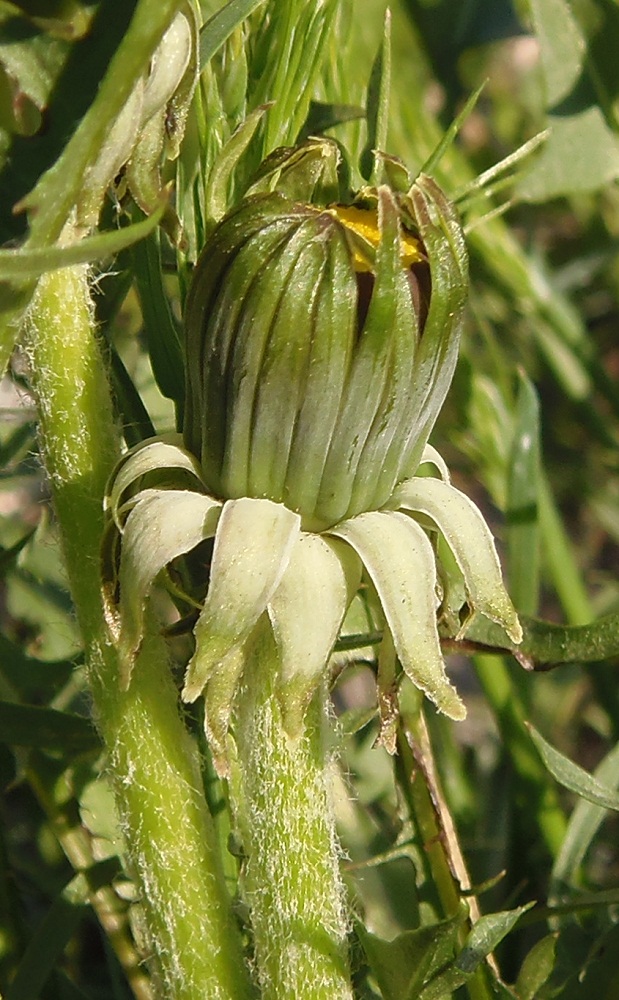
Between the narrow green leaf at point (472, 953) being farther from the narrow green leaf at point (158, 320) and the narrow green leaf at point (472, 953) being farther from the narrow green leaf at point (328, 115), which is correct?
the narrow green leaf at point (328, 115)

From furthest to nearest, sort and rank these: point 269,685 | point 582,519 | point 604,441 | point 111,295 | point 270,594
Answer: point 582,519
point 604,441
point 111,295
point 269,685
point 270,594

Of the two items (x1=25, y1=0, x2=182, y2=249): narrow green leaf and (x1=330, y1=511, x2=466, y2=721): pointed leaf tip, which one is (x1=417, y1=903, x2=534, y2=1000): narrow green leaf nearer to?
(x1=330, y1=511, x2=466, y2=721): pointed leaf tip

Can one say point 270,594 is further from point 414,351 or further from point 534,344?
point 534,344

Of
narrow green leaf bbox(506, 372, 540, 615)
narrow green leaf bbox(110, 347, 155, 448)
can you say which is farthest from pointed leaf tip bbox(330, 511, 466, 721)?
narrow green leaf bbox(506, 372, 540, 615)

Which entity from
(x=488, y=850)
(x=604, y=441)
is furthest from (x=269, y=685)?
(x=604, y=441)

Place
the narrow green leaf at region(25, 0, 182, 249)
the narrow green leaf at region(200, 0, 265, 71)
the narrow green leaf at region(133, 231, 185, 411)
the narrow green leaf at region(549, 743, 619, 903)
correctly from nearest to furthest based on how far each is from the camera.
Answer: the narrow green leaf at region(25, 0, 182, 249) < the narrow green leaf at region(200, 0, 265, 71) < the narrow green leaf at region(133, 231, 185, 411) < the narrow green leaf at region(549, 743, 619, 903)

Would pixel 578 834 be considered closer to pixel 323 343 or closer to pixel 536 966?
pixel 536 966
